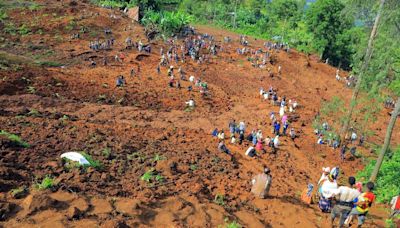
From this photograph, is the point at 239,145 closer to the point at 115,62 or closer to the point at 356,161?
the point at 356,161

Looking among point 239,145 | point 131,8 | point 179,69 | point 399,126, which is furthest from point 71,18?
point 399,126

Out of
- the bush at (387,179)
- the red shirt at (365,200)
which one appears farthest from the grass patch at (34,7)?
the red shirt at (365,200)

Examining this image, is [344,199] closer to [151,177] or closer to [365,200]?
[365,200]

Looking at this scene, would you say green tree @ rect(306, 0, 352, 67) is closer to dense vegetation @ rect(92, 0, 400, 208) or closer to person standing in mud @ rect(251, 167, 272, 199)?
dense vegetation @ rect(92, 0, 400, 208)

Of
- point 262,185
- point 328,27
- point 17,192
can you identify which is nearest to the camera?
point 17,192

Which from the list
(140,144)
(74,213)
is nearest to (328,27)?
(140,144)

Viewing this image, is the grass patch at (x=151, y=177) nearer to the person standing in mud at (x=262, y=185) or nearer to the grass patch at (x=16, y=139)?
the person standing in mud at (x=262, y=185)
